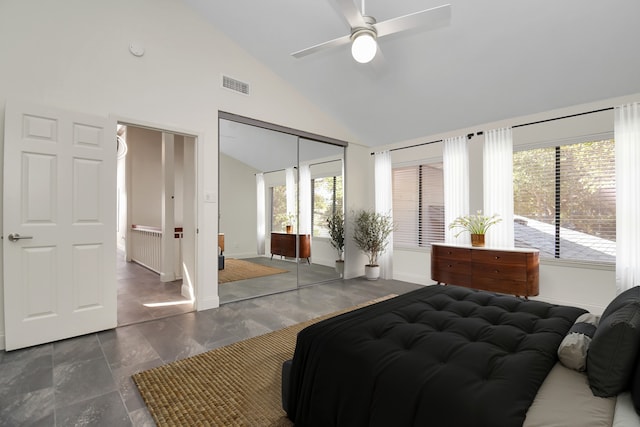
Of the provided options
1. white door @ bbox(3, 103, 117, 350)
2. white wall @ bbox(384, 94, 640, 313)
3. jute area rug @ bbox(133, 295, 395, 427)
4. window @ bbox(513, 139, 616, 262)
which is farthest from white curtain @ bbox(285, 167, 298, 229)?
window @ bbox(513, 139, 616, 262)

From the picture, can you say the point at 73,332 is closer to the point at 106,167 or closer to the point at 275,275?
the point at 106,167

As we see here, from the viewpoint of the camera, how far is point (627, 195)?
331 centimetres

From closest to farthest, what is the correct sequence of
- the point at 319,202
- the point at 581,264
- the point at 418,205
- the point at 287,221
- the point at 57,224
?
the point at 57,224
the point at 581,264
the point at 287,221
the point at 319,202
the point at 418,205

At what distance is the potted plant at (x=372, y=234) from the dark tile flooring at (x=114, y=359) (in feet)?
4.29

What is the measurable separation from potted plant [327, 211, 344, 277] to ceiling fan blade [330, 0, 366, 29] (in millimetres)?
3443

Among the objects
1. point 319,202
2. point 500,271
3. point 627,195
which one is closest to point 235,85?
point 319,202

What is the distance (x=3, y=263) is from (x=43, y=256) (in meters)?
0.25

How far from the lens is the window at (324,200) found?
17.0 ft

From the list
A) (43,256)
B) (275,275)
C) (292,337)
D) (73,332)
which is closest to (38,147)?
(43,256)

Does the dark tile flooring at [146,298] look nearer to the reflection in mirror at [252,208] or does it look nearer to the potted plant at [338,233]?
the reflection in mirror at [252,208]

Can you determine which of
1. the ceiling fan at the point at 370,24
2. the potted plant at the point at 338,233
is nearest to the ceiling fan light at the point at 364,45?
the ceiling fan at the point at 370,24

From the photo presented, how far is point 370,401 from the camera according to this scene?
1251mm

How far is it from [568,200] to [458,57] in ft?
7.36

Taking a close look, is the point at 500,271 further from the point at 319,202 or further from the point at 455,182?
the point at 319,202
